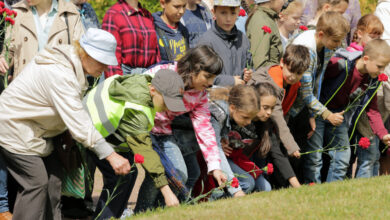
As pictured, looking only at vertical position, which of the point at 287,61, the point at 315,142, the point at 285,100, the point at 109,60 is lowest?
the point at 315,142

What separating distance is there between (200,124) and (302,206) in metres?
1.19

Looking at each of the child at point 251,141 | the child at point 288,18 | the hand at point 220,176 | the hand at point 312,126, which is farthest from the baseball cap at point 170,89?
the child at point 288,18

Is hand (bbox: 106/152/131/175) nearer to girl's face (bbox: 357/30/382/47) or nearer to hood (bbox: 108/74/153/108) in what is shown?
hood (bbox: 108/74/153/108)

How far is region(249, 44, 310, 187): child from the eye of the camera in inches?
269

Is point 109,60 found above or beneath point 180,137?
above

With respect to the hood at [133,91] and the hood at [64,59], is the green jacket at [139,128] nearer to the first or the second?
the hood at [133,91]

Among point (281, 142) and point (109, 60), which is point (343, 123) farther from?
point (109, 60)

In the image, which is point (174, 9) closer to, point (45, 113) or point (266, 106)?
point (266, 106)

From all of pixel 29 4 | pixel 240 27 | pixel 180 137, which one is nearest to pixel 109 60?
pixel 180 137

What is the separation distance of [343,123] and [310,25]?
1.40 m

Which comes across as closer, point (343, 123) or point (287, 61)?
point (287, 61)

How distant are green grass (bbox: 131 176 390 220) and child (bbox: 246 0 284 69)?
1848 millimetres

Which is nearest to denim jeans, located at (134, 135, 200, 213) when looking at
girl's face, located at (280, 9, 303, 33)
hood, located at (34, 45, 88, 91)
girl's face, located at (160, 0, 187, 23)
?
hood, located at (34, 45, 88, 91)

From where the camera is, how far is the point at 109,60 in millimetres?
4898
